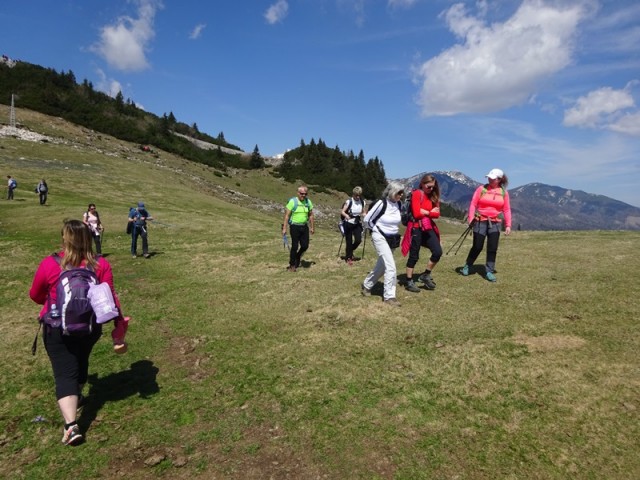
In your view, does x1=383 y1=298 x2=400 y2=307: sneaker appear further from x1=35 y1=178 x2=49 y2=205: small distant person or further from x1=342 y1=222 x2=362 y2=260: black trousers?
x1=35 y1=178 x2=49 y2=205: small distant person

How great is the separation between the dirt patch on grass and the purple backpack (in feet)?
22.7

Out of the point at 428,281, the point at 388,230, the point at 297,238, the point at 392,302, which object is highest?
the point at 388,230

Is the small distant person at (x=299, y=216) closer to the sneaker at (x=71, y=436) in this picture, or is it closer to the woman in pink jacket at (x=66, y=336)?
the woman in pink jacket at (x=66, y=336)

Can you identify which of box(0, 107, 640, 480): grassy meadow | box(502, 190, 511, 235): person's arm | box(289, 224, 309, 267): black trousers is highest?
box(502, 190, 511, 235): person's arm

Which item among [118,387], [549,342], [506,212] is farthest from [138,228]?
[549,342]

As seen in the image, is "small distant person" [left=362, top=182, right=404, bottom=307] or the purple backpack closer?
the purple backpack

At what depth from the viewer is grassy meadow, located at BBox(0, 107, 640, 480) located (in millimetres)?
4758

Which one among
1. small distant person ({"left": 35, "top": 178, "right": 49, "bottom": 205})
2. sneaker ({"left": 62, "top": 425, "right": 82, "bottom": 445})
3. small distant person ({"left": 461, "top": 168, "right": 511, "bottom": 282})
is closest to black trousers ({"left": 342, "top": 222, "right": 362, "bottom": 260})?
small distant person ({"left": 461, "top": 168, "right": 511, "bottom": 282})

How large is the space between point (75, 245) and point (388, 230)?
249 inches

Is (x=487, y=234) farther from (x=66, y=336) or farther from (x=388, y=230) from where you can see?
(x=66, y=336)

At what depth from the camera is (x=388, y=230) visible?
934cm

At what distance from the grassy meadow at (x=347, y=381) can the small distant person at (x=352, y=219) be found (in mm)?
1191

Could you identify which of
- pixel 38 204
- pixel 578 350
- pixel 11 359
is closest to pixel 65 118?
pixel 38 204

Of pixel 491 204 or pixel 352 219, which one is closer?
pixel 491 204
